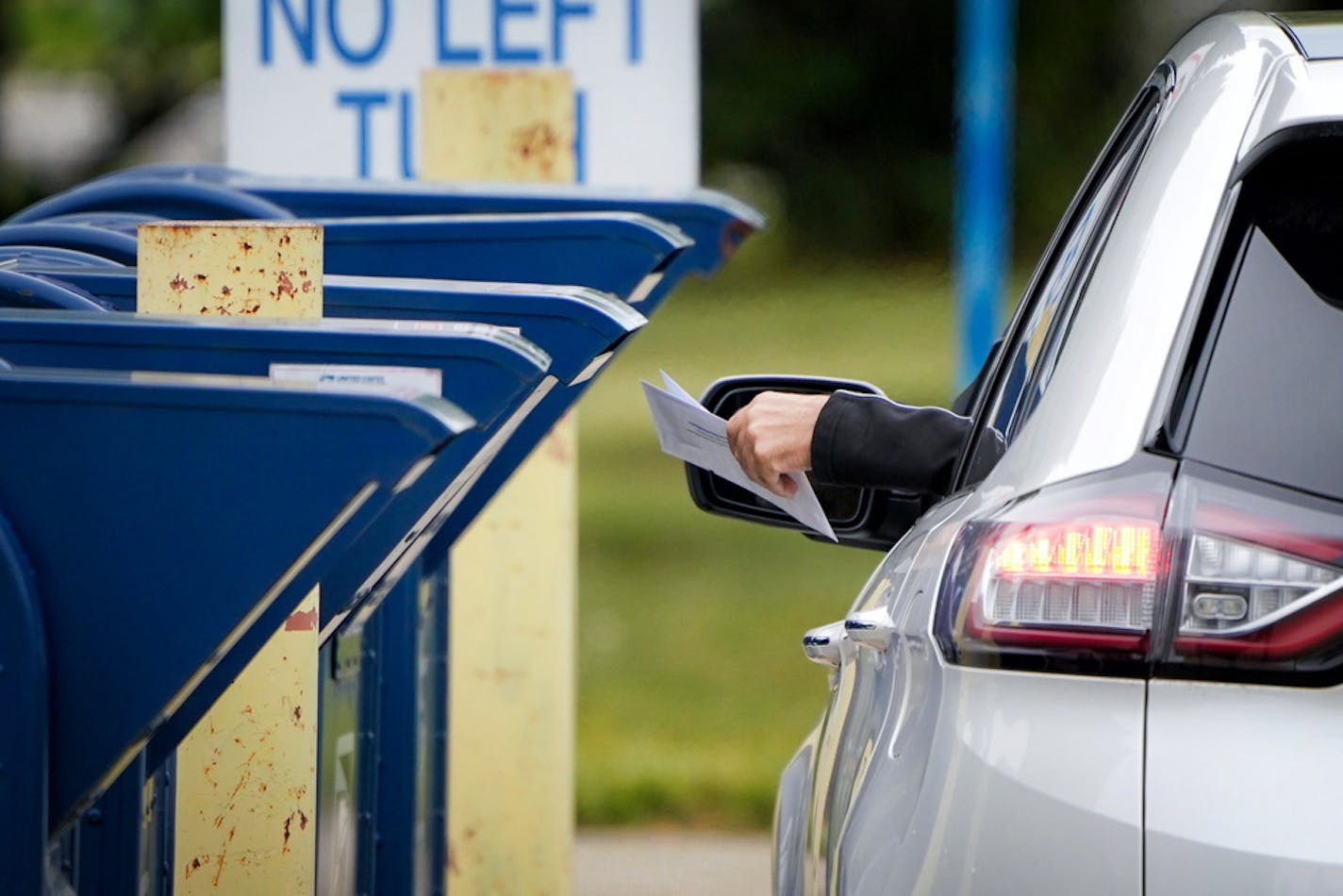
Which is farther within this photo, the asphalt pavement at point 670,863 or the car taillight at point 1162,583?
the asphalt pavement at point 670,863

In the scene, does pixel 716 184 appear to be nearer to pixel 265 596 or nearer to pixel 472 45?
pixel 472 45

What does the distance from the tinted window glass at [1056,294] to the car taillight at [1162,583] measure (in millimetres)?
236

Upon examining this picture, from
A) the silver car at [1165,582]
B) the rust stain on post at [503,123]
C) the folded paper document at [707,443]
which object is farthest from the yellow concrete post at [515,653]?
the silver car at [1165,582]

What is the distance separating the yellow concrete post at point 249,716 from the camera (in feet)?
8.62

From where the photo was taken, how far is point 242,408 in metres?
2.14

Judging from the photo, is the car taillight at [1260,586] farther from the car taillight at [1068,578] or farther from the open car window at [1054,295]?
the open car window at [1054,295]

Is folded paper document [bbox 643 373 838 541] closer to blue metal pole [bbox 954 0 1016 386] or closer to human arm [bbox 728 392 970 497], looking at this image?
human arm [bbox 728 392 970 497]

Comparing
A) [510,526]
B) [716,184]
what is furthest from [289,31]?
[716,184]

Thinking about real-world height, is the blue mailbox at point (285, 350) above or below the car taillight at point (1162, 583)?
above

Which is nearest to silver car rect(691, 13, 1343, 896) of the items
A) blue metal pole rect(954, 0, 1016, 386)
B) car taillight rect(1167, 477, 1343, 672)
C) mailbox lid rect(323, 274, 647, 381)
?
car taillight rect(1167, 477, 1343, 672)

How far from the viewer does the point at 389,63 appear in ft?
17.6

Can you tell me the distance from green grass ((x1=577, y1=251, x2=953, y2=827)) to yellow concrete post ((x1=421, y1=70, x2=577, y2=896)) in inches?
65.9

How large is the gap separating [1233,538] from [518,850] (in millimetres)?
3212

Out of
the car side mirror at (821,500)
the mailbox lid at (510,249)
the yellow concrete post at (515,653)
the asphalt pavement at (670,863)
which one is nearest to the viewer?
the car side mirror at (821,500)
